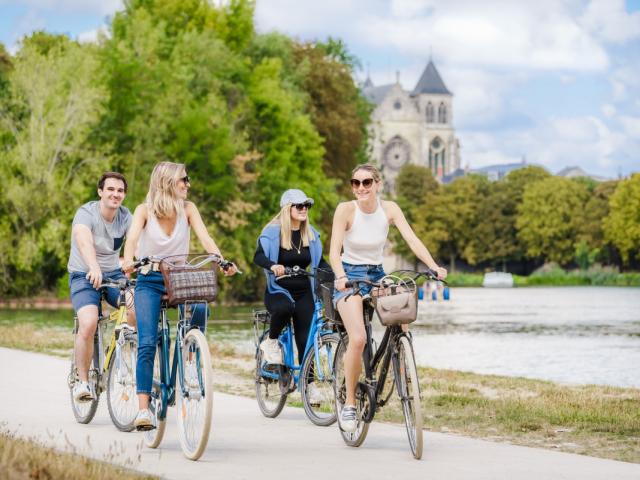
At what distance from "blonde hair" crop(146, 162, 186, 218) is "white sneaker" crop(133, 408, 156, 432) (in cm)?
125

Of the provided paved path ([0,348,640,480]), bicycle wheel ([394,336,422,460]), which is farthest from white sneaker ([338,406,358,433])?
bicycle wheel ([394,336,422,460])

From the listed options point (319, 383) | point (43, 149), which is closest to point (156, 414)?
point (319, 383)

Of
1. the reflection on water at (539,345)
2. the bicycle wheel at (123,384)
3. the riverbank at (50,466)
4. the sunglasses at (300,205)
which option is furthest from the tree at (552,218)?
the riverbank at (50,466)

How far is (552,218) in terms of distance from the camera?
119 metres

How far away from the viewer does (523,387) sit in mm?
13086

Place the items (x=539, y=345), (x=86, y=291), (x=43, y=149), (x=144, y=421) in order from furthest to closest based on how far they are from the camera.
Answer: (x=43, y=149)
(x=539, y=345)
(x=86, y=291)
(x=144, y=421)

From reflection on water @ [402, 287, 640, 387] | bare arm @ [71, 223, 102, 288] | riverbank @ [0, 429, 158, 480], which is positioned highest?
bare arm @ [71, 223, 102, 288]

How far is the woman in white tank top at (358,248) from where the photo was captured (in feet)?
26.6

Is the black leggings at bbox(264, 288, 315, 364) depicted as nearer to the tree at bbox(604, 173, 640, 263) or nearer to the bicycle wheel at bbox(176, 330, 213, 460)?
the bicycle wheel at bbox(176, 330, 213, 460)

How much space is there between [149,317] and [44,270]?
126ft

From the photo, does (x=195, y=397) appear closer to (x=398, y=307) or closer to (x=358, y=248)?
(x=398, y=307)

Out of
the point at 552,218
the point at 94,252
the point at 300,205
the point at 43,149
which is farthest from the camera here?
the point at 552,218

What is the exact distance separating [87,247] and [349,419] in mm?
2288

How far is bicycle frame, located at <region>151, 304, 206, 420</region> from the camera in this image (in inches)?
307
